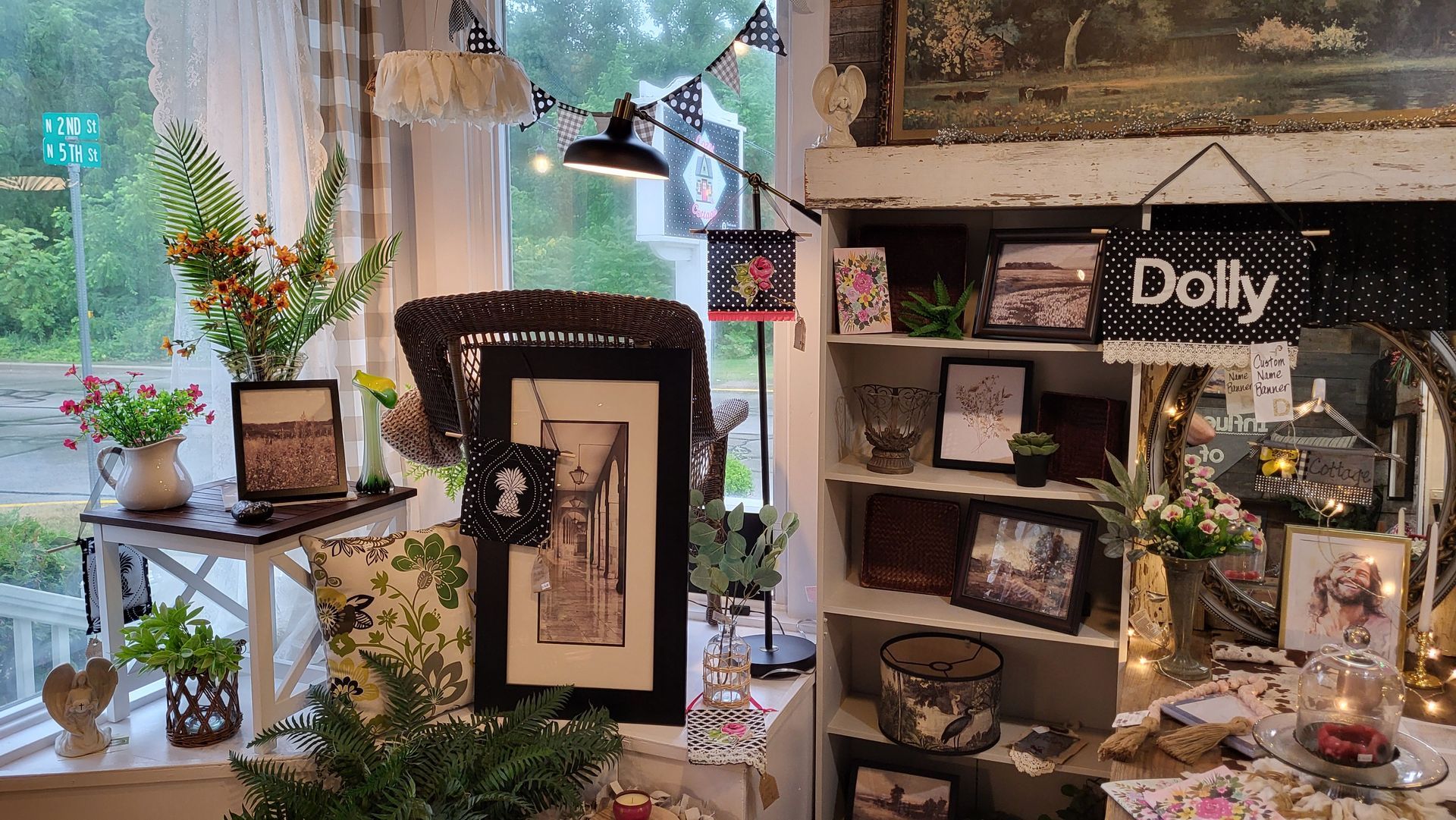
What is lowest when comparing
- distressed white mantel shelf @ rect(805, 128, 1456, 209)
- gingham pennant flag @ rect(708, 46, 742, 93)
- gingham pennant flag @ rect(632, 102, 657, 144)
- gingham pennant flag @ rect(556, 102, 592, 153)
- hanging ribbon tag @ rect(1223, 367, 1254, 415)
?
hanging ribbon tag @ rect(1223, 367, 1254, 415)

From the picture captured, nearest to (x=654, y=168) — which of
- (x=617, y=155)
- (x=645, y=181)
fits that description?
(x=617, y=155)

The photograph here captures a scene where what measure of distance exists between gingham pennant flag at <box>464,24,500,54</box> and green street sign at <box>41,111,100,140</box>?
0.92 meters

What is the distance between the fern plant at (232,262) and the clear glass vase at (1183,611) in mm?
1866

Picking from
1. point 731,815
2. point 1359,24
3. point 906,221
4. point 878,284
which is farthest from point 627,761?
point 1359,24

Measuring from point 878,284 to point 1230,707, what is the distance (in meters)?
1.01

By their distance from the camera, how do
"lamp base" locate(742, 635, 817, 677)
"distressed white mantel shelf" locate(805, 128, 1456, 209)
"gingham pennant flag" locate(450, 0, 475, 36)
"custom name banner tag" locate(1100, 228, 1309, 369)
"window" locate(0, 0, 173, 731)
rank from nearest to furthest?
"distressed white mantel shelf" locate(805, 128, 1456, 209)
"custom name banner tag" locate(1100, 228, 1309, 369)
"window" locate(0, 0, 173, 731)
"lamp base" locate(742, 635, 817, 677)
"gingham pennant flag" locate(450, 0, 475, 36)

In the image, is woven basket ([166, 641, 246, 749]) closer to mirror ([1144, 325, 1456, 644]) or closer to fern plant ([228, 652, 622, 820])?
fern plant ([228, 652, 622, 820])

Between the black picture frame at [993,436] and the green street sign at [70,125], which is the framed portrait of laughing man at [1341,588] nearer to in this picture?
the black picture frame at [993,436]

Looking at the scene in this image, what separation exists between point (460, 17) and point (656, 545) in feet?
5.81

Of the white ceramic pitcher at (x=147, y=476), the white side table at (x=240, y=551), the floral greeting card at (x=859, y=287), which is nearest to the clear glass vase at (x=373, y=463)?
the white side table at (x=240, y=551)

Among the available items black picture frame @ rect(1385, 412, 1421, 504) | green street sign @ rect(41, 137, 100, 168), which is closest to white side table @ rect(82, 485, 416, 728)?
green street sign @ rect(41, 137, 100, 168)

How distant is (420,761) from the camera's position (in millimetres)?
1785

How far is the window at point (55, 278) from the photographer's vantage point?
2.21m

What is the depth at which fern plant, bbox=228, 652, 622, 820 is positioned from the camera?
5.69 ft
